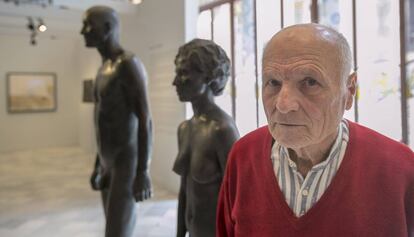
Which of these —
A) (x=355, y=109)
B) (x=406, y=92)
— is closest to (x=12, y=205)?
(x=355, y=109)

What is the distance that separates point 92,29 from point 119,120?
23.9 inches

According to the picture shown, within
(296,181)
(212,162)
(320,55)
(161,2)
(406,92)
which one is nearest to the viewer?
(320,55)

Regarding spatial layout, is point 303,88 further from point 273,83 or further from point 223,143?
point 223,143

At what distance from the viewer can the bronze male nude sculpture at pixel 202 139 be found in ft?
5.44

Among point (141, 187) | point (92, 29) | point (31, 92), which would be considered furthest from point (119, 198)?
point (31, 92)

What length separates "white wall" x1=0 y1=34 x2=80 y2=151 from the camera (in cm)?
1234

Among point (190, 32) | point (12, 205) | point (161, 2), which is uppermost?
point (161, 2)

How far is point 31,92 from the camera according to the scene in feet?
42.0

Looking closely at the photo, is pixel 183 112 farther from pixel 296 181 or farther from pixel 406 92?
pixel 296 181

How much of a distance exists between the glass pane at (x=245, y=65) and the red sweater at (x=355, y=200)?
4.16 metres

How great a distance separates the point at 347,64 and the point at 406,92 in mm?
2858

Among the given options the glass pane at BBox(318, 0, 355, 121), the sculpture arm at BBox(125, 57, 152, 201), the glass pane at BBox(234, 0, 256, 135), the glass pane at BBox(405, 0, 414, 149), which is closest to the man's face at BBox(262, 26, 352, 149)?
the sculpture arm at BBox(125, 57, 152, 201)

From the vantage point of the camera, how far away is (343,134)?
3.24ft

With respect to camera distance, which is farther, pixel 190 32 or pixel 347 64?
pixel 190 32
